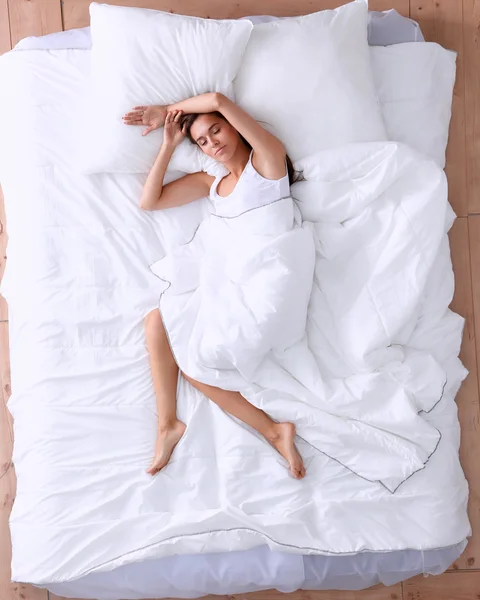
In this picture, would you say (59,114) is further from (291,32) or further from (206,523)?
(206,523)

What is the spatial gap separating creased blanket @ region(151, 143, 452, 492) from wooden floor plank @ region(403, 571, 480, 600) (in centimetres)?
41

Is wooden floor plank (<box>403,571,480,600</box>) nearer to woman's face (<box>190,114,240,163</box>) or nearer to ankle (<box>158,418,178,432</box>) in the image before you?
ankle (<box>158,418,178,432</box>)

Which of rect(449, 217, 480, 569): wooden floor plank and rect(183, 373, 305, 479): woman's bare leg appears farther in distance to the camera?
rect(449, 217, 480, 569): wooden floor plank

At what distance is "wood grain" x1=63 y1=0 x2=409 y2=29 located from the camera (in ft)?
6.11

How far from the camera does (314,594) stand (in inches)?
68.2

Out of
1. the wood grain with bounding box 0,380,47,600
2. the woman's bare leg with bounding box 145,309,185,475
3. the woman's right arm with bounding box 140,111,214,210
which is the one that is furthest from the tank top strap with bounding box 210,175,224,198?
the wood grain with bounding box 0,380,47,600

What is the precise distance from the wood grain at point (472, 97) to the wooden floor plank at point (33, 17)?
1185 millimetres

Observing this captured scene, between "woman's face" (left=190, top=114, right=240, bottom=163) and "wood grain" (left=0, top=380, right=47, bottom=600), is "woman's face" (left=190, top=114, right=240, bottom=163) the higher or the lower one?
the higher one

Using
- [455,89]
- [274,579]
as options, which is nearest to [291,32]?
[455,89]

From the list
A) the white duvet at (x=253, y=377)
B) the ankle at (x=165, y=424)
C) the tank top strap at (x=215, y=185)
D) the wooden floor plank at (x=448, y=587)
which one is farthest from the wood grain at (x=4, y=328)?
the wooden floor plank at (x=448, y=587)

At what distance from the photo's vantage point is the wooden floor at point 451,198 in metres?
1.75

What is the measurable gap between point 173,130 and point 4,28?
686 mm

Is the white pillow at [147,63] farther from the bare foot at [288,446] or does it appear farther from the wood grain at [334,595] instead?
the wood grain at [334,595]

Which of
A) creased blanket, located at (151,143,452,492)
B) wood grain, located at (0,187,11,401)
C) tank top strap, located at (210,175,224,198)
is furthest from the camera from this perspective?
wood grain, located at (0,187,11,401)
